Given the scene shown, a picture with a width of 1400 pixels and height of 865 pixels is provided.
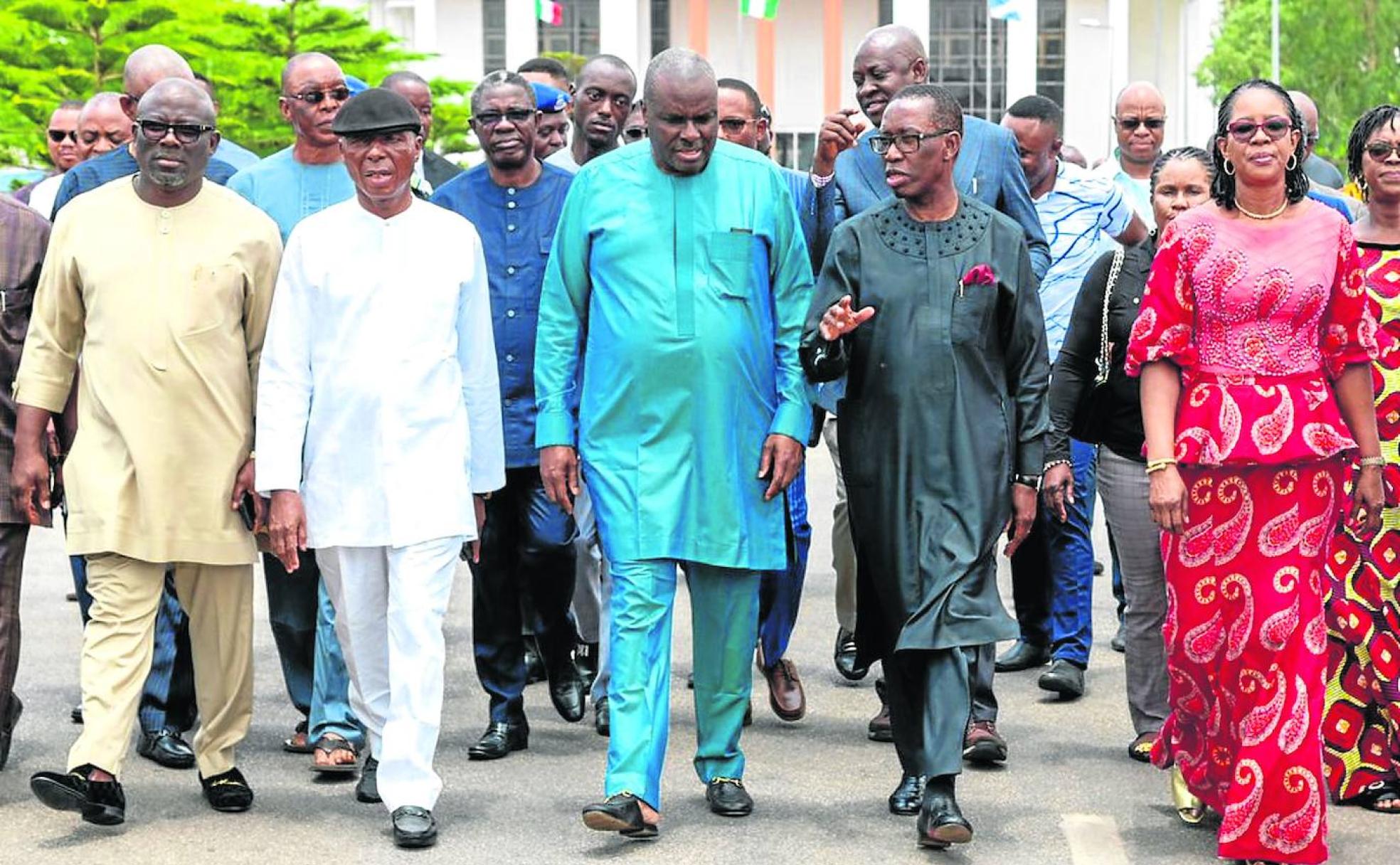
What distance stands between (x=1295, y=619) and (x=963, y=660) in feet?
3.18

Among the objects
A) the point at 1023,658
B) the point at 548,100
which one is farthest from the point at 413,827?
the point at 548,100

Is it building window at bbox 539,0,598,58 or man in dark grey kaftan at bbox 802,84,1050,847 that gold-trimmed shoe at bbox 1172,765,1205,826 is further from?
building window at bbox 539,0,598,58

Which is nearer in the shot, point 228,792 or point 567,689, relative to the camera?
point 228,792

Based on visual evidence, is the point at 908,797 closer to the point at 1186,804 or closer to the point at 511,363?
the point at 1186,804

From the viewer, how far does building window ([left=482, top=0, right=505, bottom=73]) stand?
90.9 metres

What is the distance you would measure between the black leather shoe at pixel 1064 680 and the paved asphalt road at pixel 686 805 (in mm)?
69

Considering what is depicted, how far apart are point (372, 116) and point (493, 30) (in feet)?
279

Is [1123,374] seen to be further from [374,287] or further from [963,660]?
[374,287]

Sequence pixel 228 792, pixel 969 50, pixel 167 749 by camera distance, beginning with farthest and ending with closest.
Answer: pixel 969 50, pixel 167 749, pixel 228 792

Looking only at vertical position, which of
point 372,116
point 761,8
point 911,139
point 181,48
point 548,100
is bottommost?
point 911,139

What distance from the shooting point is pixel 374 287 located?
23.8 feet

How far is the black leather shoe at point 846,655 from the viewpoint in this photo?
9.66m

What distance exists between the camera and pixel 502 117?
27.7 ft

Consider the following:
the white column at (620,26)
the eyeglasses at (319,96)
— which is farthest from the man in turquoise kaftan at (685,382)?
the white column at (620,26)
